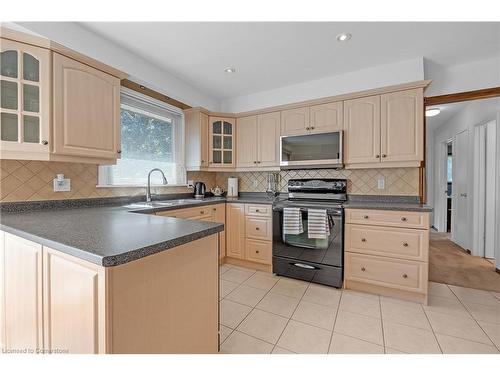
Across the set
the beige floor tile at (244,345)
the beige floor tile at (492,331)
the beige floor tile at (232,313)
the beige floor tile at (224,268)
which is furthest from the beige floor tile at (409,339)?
the beige floor tile at (224,268)

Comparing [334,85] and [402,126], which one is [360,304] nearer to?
[402,126]

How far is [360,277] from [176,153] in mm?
2712

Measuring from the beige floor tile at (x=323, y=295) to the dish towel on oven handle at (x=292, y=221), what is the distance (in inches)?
23.3

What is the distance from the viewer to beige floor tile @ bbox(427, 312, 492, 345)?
158cm

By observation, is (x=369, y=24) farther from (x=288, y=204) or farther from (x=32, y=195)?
(x=32, y=195)

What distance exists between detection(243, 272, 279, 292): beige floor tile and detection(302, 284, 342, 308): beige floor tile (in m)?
0.38

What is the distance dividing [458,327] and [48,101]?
339 centimetres

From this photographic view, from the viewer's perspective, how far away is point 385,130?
7.82 ft

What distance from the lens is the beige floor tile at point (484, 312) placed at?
179 centimetres

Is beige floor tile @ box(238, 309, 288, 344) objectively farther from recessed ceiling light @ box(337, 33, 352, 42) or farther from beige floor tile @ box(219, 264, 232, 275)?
recessed ceiling light @ box(337, 33, 352, 42)

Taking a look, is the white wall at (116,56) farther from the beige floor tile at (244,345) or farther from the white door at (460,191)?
the white door at (460,191)

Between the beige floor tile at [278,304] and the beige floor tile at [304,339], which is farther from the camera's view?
the beige floor tile at [278,304]
